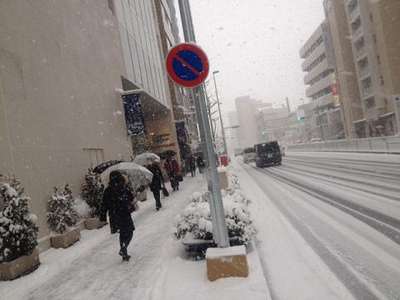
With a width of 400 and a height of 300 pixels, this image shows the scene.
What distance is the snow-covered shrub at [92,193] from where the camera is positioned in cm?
1350

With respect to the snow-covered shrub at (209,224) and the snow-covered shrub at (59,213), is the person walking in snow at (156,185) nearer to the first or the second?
the snow-covered shrub at (59,213)

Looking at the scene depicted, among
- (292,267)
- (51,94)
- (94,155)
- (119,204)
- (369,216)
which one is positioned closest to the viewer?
(292,267)

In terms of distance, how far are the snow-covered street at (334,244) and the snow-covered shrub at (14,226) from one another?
491cm

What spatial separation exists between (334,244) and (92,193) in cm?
902

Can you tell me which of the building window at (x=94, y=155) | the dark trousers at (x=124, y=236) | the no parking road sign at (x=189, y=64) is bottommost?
the dark trousers at (x=124, y=236)

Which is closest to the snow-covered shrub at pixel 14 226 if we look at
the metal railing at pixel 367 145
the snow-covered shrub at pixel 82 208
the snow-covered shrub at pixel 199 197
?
the snow-covered shrub at pixel 199 197

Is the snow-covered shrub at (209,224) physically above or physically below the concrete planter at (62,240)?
above

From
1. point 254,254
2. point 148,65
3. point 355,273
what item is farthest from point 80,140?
point 148,65

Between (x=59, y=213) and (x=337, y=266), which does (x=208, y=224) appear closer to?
(x=337, y=266)

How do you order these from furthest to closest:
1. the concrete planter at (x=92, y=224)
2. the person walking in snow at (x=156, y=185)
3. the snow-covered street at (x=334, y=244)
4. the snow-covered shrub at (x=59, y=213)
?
the person walking in snow at (x=156, y=185) < the concrete planter at (x=92, y=224) < the snow-covered shrub at (x=59, y=213) < the snow-covered street at (x=334, y=244)

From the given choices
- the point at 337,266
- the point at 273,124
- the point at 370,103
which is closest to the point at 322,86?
the point at 370,103

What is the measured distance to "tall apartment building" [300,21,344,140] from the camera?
70.0m

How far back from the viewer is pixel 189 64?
5527 millimetres

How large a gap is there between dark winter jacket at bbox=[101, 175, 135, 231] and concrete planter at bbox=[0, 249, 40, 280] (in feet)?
6.69
